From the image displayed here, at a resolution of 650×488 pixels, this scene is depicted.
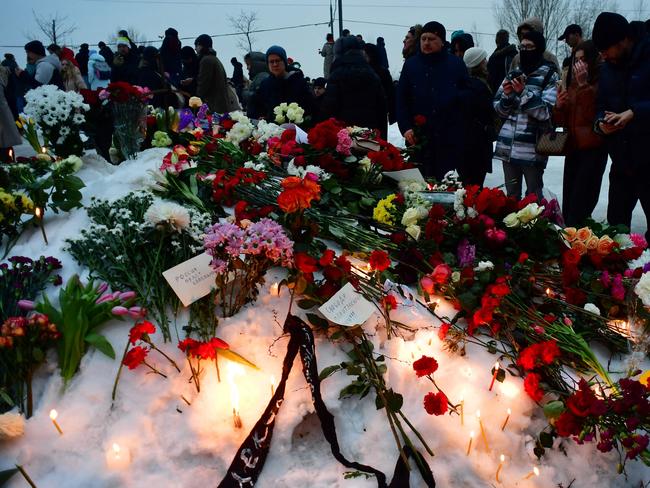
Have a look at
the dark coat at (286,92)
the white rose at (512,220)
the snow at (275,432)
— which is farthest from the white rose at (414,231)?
the dark coat at (286,92)

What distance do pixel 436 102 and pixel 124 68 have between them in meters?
5.27

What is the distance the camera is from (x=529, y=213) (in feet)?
7.21

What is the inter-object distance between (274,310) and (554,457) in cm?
109

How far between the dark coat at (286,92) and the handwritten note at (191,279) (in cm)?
292

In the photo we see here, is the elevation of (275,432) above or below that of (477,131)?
below

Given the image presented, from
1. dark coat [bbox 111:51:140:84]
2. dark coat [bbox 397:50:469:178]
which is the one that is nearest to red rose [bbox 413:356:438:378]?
dark coat [bbox 397:50:469:178]

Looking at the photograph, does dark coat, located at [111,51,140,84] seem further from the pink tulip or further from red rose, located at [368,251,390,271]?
red rose, located at [368,251,390,271]

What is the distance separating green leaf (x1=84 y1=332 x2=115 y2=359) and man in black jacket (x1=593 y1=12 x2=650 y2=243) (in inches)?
117

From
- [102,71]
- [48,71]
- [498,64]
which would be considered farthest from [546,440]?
[102,71]

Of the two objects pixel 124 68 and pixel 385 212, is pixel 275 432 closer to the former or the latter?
pixel 385 212

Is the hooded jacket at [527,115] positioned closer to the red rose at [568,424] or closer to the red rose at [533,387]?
the red rose at [533,387]

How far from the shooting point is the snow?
5.00 ft

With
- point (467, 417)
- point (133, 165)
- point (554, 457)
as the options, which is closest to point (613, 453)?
point (554, 457)

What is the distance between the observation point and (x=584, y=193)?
3533 millimetres
